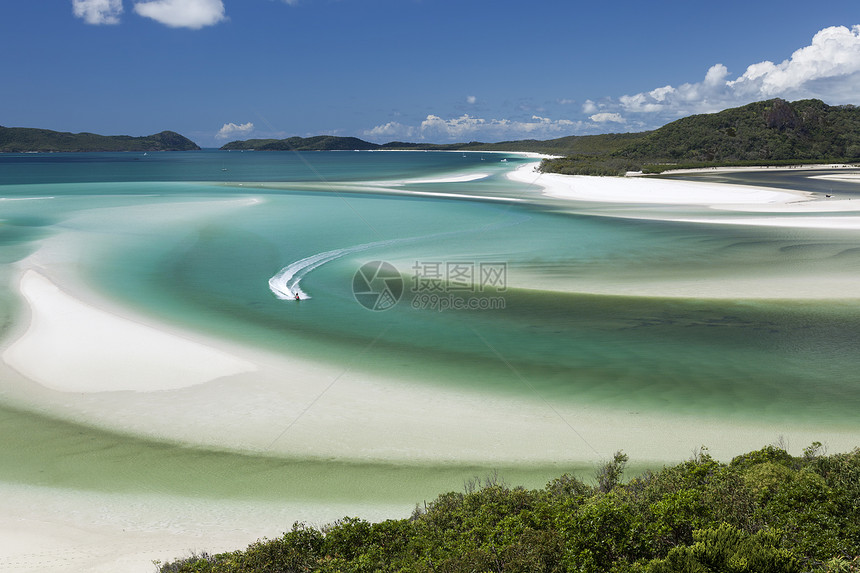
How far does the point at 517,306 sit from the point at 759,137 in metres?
112

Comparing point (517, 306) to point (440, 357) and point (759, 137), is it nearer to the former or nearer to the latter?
point (440, 357)

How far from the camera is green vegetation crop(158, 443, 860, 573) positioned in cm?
525

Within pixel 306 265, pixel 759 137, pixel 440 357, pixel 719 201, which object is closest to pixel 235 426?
pixel 440 357

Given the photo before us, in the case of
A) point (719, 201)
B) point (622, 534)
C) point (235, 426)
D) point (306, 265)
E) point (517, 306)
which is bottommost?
point (235, 426)

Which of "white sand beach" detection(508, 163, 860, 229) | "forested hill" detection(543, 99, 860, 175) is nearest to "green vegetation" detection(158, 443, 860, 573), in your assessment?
"white sand beach" detection(508, 163, 860, 229)

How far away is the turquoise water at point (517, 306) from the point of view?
451 inches

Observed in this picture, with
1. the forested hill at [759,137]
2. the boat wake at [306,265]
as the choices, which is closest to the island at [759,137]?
the forested hill at [759,137]

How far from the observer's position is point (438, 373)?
41.2ft

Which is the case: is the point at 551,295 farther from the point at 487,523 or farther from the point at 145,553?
the point at 145,553

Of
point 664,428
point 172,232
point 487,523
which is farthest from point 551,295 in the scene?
point 172,232

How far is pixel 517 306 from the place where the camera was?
17.4 meters

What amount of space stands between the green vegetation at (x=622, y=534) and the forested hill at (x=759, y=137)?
9597 centimetres

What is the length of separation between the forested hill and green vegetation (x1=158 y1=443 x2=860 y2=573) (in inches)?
3778

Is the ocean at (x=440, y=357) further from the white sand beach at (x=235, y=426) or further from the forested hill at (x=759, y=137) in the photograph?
the forested hill at (x=759, y=137)
